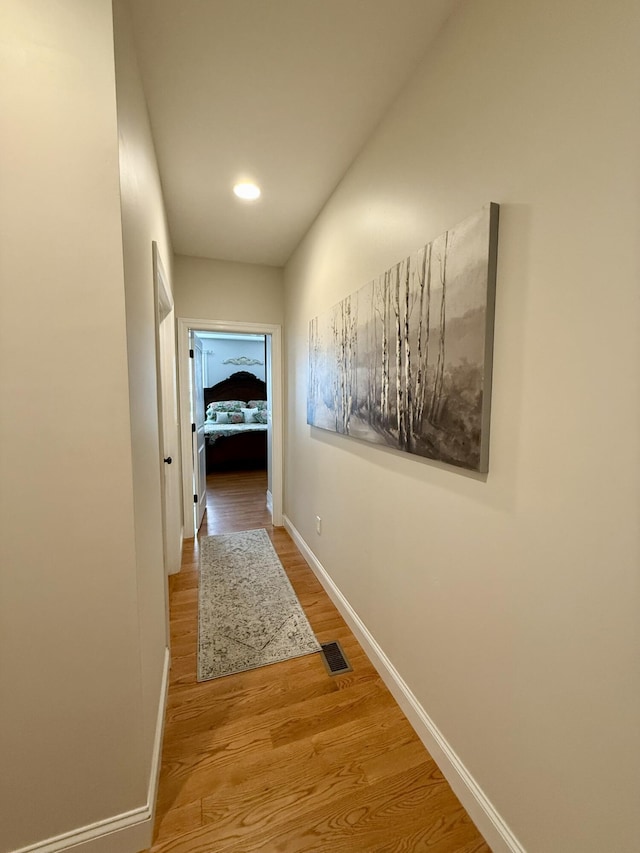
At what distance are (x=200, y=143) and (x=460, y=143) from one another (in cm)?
134

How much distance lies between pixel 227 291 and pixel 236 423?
3766 mm

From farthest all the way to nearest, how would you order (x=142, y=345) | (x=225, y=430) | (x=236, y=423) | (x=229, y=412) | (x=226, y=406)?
(x=226, y=406) → (x=229, y=412) → (x=236, y=423) → (x=225, y=430) → (x=142, y=345)

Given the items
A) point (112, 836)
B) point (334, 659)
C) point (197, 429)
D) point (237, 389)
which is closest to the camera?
point (112, 836)

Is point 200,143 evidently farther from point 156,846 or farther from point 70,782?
point 156,846

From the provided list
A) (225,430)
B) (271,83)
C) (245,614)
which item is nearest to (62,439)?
(271,83)

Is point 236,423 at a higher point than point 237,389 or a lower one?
lower

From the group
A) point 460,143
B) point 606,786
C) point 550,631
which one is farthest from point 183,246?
point 606,786

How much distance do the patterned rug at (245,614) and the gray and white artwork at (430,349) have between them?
1225 millimetres

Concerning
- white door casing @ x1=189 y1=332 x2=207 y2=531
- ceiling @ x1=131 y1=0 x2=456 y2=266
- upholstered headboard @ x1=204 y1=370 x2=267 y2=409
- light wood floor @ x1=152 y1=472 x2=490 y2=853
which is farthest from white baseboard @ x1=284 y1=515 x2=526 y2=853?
upholstered headboard @ x1=204 y1=370 x2=267 y2=409

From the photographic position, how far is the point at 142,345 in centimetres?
121

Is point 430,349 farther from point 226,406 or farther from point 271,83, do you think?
point 226,406

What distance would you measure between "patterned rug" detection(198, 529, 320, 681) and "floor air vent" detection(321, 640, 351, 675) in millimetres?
66

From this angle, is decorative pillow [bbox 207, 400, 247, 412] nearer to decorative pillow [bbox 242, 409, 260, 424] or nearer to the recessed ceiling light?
decorative pillow [bbox 242, 409, 260, 424]

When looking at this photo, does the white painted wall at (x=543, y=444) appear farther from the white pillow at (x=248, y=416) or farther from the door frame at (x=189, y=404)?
the white pillow at (x=248, y=416)
